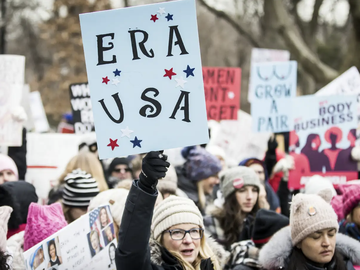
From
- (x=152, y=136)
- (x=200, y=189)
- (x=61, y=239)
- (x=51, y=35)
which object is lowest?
(x=200, y=189)

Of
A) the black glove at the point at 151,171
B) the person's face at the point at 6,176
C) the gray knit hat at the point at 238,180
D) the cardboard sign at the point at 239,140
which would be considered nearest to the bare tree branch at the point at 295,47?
the cardboard sign at the point at 239,140

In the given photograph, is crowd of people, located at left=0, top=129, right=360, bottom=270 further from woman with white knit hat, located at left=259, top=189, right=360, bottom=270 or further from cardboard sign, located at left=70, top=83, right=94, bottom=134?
cardboard sign, located at left=70, top=83, right=94, bottom=134

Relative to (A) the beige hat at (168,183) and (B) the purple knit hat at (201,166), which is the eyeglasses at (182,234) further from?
(B) the purple knit hat at (201,166)

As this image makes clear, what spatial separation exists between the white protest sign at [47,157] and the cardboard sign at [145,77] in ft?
11.6

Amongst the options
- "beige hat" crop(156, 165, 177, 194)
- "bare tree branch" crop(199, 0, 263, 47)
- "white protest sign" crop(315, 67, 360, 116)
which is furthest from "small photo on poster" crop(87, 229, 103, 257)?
"bare tree branch" crop(199, 0, 263, 47)

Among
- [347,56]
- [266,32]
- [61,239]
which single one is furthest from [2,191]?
[266,32]

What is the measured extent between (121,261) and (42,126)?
6503 mm

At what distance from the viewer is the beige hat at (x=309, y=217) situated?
386cm

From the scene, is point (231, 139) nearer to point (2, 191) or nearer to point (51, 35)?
point (2, 191)

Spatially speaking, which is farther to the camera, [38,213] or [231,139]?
[231,139]

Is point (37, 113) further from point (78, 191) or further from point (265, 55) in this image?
point (265, 55)

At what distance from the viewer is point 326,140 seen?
637 centimetres

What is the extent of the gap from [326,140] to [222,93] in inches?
76.4

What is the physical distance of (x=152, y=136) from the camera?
3066 mm
